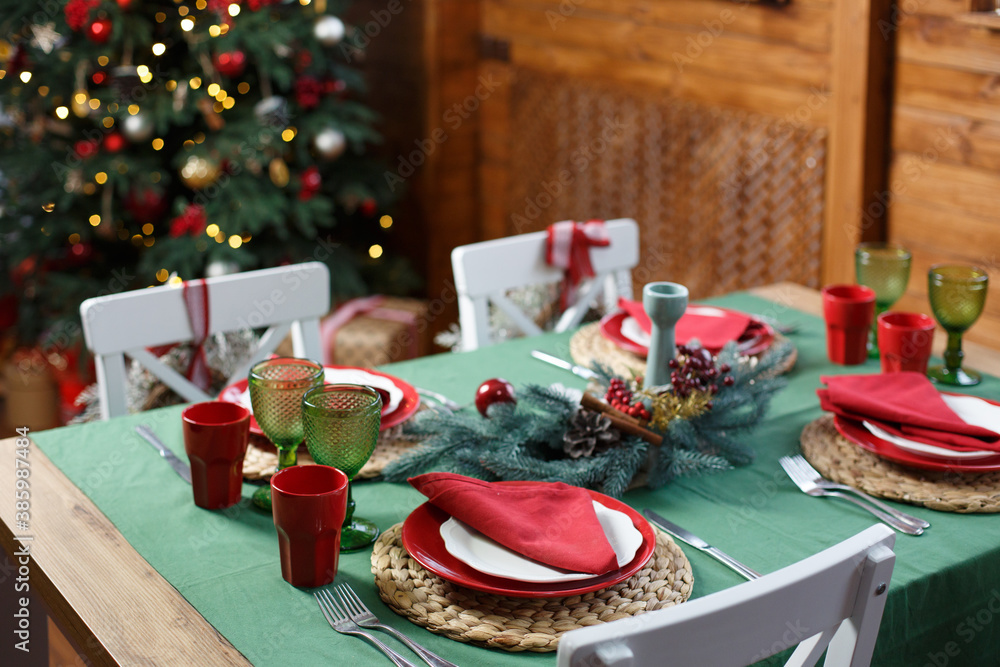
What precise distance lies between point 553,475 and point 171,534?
44 centimetres

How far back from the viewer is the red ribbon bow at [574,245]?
200 centimetres

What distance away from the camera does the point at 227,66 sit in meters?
2.65

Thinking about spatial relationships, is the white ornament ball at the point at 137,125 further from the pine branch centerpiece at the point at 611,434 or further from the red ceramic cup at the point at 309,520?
the red ceramic cup at the point at 309,520

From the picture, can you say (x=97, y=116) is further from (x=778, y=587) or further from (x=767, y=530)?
(x=778, y=587)

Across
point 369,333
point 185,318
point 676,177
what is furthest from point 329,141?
point 185,318

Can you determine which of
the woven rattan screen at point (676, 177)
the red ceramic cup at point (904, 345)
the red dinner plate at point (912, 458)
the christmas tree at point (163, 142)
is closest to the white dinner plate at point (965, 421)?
the red dinner plate at point (912, 458)

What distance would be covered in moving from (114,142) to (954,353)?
85.5 inches

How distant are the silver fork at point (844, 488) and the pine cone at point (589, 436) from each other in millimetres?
242

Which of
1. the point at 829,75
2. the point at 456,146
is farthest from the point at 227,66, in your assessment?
the point at 829,75

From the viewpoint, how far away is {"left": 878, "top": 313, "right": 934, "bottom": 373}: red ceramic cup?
4.84 feet

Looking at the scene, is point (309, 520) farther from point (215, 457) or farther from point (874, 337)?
point (874, 337)

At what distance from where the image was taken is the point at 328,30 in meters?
2.75

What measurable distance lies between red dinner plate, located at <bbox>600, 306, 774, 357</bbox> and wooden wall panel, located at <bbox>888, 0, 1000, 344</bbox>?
895mm

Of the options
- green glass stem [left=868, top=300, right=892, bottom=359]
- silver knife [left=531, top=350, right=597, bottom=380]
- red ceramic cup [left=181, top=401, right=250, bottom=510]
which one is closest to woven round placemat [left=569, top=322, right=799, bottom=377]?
silver knife [left=531, top=350, right=597, bottom=380]
